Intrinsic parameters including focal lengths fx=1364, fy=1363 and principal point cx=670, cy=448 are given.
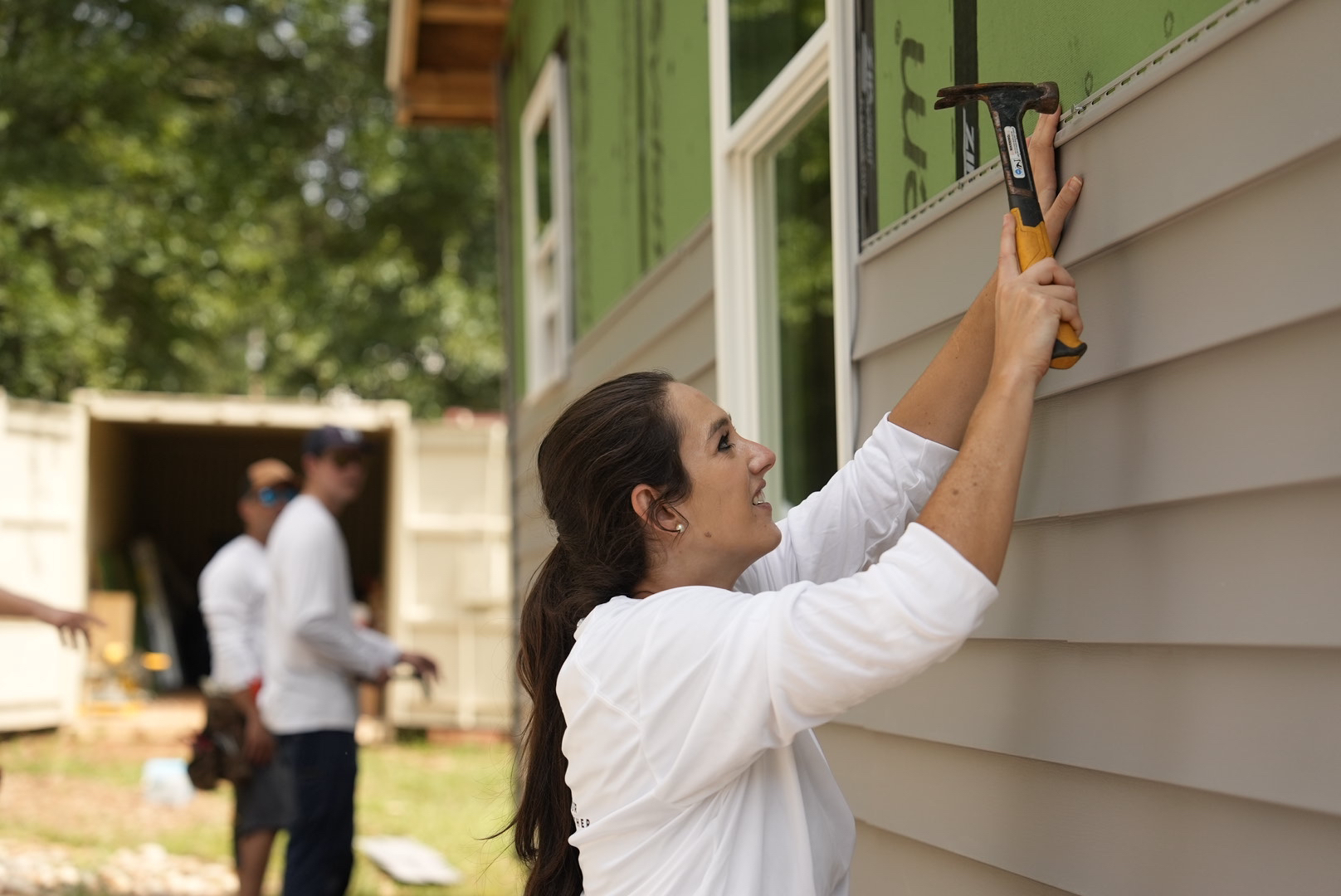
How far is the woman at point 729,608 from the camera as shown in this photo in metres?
1.61

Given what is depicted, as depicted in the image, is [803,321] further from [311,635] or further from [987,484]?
[311,635]

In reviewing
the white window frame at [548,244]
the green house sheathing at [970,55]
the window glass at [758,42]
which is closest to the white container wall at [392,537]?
the white window frame at [548,244]

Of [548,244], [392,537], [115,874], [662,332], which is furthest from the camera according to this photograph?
[392,537]

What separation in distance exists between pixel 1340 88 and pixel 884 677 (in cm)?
80

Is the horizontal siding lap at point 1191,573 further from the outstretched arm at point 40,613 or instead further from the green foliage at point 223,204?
the green foliage at point 223,204

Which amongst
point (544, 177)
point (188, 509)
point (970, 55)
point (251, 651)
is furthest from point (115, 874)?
point (188, 509)

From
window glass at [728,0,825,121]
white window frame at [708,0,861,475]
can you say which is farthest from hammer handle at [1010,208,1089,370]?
window glass at [728,0,825,121]

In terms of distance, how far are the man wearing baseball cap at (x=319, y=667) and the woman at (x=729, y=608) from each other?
311 cm

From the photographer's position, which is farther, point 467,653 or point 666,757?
point 467,653

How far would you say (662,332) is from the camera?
447cm

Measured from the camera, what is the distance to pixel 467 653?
12156 millimetres

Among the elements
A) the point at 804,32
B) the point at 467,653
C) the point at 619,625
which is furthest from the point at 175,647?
the point at 619,625

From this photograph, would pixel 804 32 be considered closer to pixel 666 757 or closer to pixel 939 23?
pixel 939 23

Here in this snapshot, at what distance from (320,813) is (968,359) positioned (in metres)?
3.82
